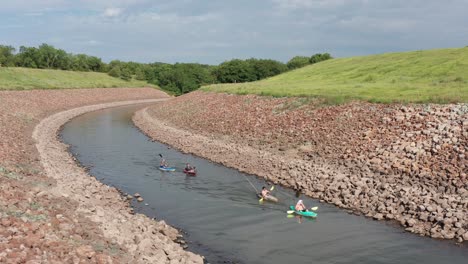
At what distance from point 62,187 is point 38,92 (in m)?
71.3

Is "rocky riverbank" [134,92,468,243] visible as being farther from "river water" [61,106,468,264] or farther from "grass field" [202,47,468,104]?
"grass field" [202,47,468,104]

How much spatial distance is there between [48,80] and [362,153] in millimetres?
99518

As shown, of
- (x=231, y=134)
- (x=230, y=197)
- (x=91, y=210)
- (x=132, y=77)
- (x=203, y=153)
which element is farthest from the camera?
(x=132, y=77)

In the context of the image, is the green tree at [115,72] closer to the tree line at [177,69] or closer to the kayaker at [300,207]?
the tree line at [177,69]

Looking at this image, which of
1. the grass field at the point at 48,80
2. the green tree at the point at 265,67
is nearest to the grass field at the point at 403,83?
the grass field at the point at 48,80

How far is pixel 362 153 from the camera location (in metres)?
33.8

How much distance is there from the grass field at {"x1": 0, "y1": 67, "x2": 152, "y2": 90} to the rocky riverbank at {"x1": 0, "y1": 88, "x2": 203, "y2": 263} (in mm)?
62749

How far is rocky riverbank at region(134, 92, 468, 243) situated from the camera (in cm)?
2516

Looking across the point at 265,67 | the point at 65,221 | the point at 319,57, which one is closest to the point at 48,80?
the point at 265,67

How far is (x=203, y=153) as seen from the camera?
43.1 metres

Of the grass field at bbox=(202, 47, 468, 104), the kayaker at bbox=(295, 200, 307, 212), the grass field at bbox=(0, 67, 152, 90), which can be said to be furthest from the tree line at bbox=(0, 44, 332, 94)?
the kayaker at bbox=(295, 200, 307, 212)

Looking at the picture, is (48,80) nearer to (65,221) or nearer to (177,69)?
(177,69)

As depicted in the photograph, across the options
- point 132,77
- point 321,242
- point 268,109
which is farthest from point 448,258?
point 132,77

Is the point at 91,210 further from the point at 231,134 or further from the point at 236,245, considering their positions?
the point at 231,134
